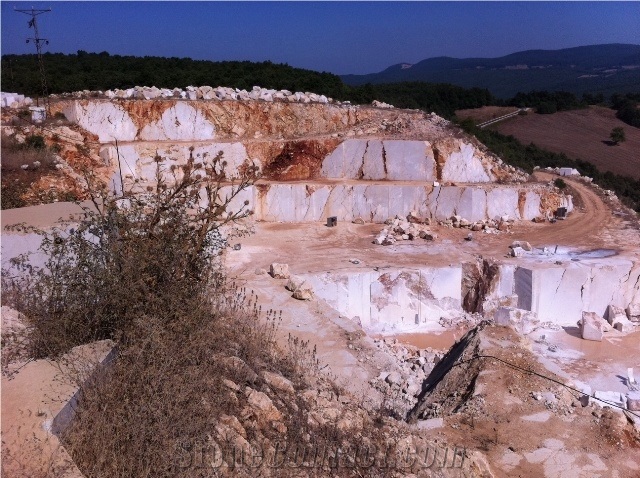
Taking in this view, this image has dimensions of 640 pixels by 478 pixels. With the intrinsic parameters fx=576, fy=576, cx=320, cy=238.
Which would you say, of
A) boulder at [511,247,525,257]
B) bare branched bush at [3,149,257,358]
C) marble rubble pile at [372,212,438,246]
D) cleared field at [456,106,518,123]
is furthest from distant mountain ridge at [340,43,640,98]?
bare branched bush at [3,149,257,358]

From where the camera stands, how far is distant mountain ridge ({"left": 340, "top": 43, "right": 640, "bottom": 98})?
102188mm

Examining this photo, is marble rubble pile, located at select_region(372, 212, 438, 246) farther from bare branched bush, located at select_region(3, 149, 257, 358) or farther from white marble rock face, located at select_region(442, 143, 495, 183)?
bare branched bush, located at select_region(3, 149, 257, 358)

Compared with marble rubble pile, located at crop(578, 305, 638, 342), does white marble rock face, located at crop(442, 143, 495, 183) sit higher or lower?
higher

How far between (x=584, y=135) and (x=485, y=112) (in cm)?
719

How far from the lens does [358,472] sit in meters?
3.98

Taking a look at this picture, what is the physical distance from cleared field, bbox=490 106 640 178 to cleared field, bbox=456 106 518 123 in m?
1.56

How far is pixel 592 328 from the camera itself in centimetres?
1191

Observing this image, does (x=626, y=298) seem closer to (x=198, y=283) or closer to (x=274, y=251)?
(x=274, y=251)

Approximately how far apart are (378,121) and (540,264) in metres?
8.59

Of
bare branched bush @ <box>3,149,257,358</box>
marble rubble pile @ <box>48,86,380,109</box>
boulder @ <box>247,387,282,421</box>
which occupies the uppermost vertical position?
marble rubble pile @ <box>48,86,380,109</box>

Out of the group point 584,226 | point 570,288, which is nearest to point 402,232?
point 570,288

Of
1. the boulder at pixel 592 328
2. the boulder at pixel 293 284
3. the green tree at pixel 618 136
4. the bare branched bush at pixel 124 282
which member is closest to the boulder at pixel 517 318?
the boulder at pixel 592 328

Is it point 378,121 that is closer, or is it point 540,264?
point 540,264

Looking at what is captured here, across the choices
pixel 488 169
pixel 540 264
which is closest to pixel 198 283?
pixel 540 264
